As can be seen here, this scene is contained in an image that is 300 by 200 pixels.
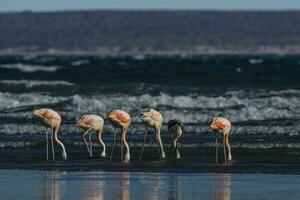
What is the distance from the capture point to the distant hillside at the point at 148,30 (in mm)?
168250

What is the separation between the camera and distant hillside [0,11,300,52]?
168 metres

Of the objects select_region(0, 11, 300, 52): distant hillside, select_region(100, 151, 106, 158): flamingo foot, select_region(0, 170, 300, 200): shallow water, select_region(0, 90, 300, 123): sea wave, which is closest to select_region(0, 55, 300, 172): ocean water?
select_region(0, 90, 300, 123): sea wave

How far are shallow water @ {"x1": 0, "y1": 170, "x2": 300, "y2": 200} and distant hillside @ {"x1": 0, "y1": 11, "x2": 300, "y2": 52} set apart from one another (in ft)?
478

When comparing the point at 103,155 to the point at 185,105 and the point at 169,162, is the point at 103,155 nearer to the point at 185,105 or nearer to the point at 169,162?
the point at 169,162

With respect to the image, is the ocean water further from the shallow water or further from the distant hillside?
the distant hillside

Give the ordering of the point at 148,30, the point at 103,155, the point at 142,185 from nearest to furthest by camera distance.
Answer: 1. the point at 142,185
2. the point at 103,155
3. the point at 148,30

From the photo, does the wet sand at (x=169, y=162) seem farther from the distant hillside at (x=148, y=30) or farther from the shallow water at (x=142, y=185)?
the distant hillside at (x=148, y=30)

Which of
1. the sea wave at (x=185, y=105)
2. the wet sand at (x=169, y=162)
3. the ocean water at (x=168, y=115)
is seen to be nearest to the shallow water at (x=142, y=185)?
the wet sand at (x=169, y=162)

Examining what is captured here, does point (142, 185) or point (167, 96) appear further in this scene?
point (167, 96)

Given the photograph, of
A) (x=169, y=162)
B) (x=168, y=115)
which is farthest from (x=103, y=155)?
(x=168, y=115)

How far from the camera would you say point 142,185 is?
56.5 feet

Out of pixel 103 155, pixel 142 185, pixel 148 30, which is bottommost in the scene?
pixel 142 185

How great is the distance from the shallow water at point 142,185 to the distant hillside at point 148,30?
145821 mm

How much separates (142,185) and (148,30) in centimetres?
15445
